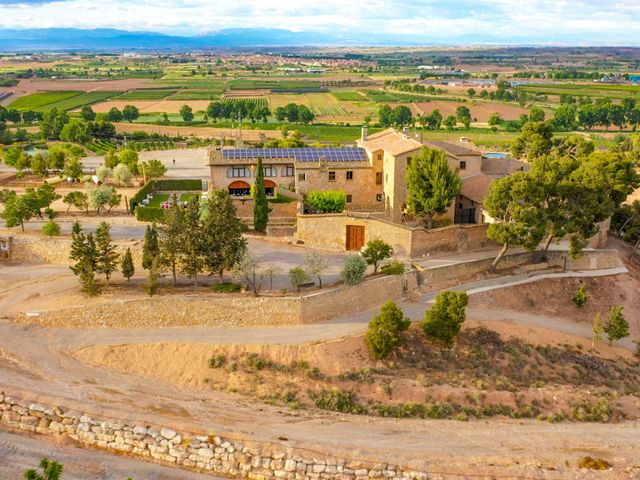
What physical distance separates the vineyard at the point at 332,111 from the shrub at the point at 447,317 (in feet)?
350

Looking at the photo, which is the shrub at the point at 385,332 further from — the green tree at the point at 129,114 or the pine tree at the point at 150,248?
the green tree at the point at 129,114

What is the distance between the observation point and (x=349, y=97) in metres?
173

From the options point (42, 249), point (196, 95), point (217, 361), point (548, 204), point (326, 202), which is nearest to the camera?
point (217, 361)

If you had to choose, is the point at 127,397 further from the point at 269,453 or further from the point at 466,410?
the point at 466,410

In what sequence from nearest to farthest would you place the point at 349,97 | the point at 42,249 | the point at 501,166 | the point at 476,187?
1. the point at 42,249
2. the point at 476,187
3. the point at 501,166
4. the point at 349,97

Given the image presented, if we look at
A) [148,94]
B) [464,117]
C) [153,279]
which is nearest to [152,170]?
[153,279]

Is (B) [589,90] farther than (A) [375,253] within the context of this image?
Yes

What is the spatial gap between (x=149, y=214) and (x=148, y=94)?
133 meters

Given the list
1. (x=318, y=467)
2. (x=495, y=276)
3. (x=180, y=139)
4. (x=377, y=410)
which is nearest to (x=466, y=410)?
(x=377, y=410)

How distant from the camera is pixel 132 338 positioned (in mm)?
33906

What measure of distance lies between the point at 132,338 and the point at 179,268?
5917mm

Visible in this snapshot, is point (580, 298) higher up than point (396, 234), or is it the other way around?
point (396, 234)

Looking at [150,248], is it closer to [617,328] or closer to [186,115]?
[617,328]

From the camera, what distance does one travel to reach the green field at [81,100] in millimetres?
139625
